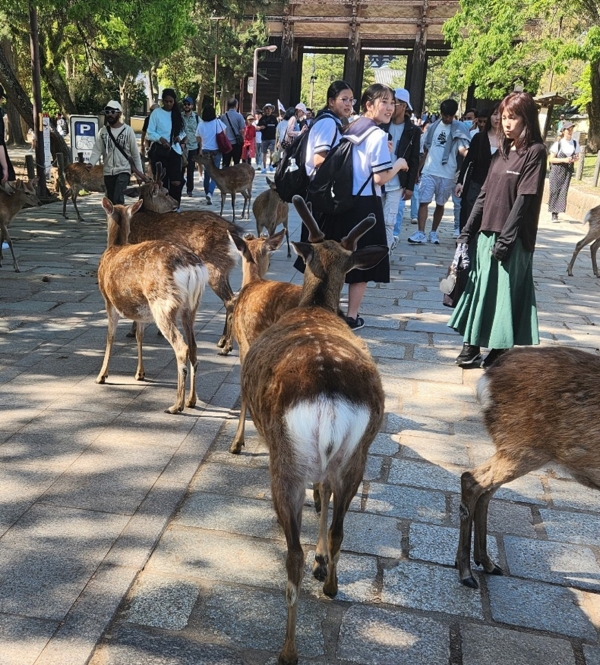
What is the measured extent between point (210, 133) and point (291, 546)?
519 inches

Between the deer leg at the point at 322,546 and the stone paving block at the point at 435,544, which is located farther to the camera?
the stone paving block at the point at 435,544

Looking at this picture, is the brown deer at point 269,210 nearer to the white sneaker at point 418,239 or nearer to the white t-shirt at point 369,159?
the white sneaker at point 418,239

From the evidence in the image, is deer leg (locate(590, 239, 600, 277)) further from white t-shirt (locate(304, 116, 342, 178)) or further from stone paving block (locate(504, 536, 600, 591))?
stone paving block (locate(504, 536, 600, 591))

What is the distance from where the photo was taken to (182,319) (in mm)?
4809

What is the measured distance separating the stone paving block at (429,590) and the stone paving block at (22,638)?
51.6 inches

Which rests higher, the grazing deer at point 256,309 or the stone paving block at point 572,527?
the grazing deer at point 256,309

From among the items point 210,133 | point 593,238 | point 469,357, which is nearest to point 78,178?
point 210,133

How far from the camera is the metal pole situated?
12547 millimetres

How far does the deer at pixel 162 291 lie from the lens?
4.72 meters

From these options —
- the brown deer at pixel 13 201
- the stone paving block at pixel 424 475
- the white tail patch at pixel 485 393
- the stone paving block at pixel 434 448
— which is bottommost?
the stone paving block at pixel 434 448

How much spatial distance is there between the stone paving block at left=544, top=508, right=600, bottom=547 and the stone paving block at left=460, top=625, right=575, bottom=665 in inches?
31.3

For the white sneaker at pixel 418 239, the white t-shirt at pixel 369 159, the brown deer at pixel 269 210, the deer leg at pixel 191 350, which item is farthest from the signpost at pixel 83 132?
the deer leg at pixel 191 350

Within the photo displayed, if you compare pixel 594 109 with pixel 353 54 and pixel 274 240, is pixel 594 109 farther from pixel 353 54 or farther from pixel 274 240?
pixel 274 240

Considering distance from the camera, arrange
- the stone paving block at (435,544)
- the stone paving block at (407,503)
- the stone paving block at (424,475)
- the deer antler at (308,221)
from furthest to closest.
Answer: the deer antler at (308,221) → the stone paving block at (424,475) → the stone paving block at (407,503) → the stone paving block at (435,544)
